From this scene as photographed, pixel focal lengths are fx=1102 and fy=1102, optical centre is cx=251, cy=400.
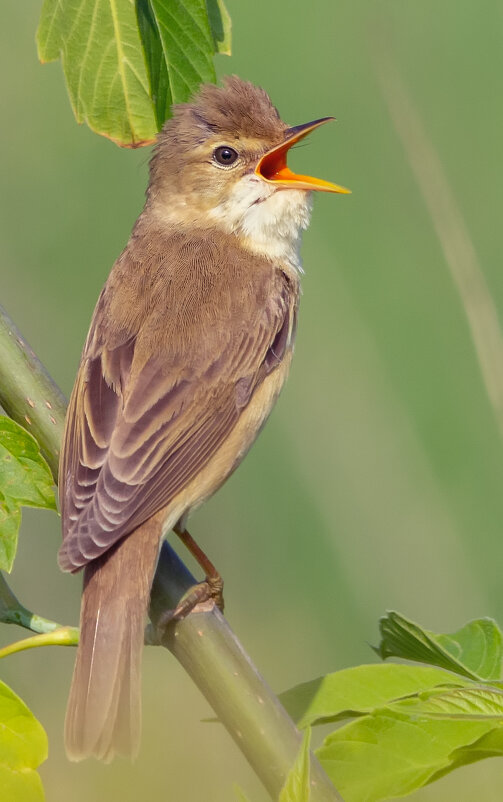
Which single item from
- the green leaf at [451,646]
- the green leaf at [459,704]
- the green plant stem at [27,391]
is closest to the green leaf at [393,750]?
the green leaf at [459,704]

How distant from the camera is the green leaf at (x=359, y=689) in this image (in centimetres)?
150

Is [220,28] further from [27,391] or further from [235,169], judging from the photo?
[235,169]

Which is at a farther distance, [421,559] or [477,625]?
[421,559]

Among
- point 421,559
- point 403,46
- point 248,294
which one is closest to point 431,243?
point 403,46

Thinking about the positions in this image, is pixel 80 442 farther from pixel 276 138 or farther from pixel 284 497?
pixel 284 497

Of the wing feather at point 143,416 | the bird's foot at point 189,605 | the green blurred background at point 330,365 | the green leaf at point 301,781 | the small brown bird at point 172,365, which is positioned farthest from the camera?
the green blurred background at point 330,365

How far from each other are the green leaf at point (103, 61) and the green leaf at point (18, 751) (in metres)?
1.06

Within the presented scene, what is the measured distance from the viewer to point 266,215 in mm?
3117

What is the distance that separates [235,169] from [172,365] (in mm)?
821

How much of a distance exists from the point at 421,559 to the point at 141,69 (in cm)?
201

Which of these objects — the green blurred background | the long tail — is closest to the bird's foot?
the long tail

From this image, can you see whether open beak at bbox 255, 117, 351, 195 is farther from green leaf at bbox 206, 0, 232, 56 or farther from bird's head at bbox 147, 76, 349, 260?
green leaf at bbox 206, 0, 232, 56

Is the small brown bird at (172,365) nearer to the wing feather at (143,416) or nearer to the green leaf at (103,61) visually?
the wing feather at (143,416)

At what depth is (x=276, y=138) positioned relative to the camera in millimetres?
3150
